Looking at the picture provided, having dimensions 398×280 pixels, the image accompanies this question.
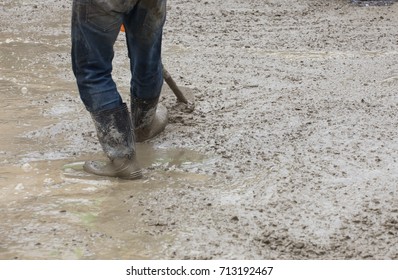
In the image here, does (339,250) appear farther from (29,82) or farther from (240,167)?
(29,82)

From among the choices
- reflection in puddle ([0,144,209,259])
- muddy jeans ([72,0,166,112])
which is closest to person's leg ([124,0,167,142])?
muddy jeans ([72,0,166,112])

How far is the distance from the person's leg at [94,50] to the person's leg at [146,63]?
0.53 feet

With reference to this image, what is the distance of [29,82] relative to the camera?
4438 millimetres

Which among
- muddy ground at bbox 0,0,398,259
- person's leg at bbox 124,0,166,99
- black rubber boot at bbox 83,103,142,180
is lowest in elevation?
muddy ground at bbox 0,0,398,259

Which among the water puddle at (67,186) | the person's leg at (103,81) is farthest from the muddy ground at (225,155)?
the person's leg at (103,81)

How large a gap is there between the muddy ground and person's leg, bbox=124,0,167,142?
0.34 feet

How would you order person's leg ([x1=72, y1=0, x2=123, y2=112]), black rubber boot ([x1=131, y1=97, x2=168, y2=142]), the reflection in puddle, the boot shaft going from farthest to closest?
black rubber boot ([x1=131, y1=97, x2=168, y2=142])
the boot shaft
person's leg ([x1=72, y1=0, x2=123, y2=112])
the reflection in puddle

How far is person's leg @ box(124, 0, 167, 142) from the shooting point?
9.94 feet

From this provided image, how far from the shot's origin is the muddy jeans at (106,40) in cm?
282

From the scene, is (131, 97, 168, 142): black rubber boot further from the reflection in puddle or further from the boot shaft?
the boot shaft

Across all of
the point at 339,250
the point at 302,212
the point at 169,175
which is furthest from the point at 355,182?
the point at 169,175

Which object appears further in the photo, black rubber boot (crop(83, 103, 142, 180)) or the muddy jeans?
black rubber boot (crop(83, 103, 142, 180))

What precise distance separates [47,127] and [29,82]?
2.90ft

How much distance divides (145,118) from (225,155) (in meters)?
0.50
